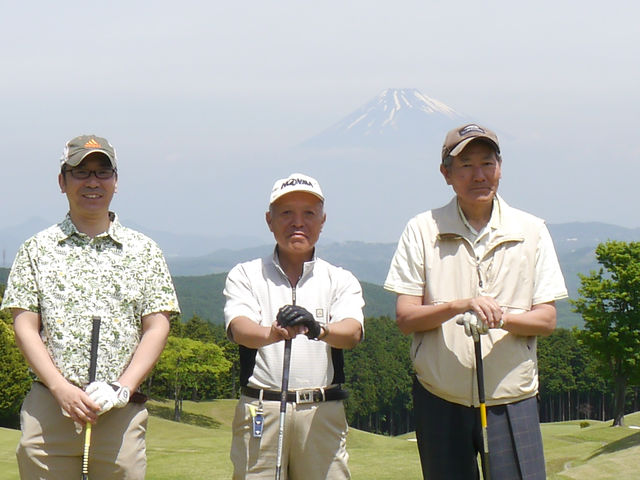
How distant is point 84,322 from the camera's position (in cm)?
537

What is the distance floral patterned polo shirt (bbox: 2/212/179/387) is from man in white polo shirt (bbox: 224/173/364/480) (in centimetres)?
58

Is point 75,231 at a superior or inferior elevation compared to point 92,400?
superior

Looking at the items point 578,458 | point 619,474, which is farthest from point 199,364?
point 619,474

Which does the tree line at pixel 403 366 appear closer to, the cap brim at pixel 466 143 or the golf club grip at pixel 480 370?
the cap brim at pixel 466 143

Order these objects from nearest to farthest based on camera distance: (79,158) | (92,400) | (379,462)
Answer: (92,400) → (79,158) → (379,462)

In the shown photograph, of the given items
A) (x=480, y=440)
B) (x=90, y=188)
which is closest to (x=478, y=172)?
(x=480, y=440)

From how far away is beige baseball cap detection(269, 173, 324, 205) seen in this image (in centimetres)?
556

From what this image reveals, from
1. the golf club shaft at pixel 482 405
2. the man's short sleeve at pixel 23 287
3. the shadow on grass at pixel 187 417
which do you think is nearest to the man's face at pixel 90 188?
the man's short sleeve at pixel 23 287

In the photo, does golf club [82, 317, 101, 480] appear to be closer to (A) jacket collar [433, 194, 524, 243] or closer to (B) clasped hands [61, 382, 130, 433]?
(B) clasped hands [61, 382, 130, 433]

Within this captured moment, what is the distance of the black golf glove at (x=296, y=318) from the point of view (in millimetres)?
5133

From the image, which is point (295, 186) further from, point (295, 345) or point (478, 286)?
point (478, 286)

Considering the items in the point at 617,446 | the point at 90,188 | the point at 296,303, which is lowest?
the point at 617,446

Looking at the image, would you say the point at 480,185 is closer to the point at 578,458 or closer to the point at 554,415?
the point at 578,458

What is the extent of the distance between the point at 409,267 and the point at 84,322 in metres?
2.15
